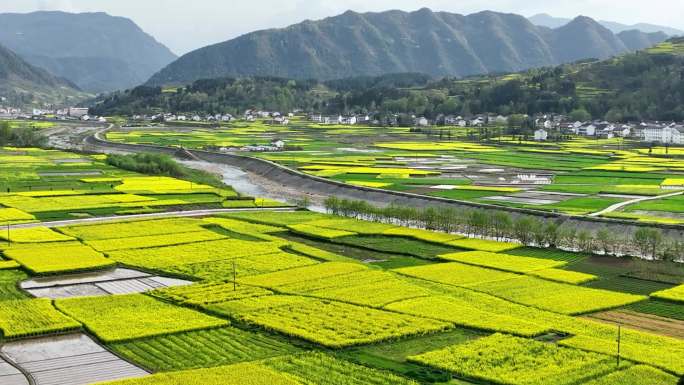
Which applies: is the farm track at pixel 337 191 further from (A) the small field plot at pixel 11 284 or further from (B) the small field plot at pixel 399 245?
(A) the small field plot at pixel 11 284

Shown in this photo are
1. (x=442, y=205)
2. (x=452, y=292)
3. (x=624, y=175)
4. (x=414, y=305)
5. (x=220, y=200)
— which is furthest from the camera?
(x=624, y=175)

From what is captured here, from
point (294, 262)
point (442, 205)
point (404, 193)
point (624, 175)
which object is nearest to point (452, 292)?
point (294, 262)

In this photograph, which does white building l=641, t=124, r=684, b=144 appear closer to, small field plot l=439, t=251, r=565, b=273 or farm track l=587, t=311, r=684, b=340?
small field plot l=439, t=251, r=565, b=273

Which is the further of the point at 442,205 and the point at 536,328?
the point at 442,205

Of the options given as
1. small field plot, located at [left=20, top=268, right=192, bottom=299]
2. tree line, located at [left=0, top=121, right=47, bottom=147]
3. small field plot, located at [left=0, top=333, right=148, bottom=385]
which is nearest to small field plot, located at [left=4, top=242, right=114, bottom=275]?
small field plot, located at [left=20, top=268, right=192, bottom=299]

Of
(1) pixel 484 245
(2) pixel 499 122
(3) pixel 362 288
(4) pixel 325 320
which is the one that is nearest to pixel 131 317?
(4) pixel 325 320

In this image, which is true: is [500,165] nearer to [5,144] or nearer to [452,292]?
[452,292]

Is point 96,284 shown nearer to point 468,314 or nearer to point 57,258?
point 57,258
